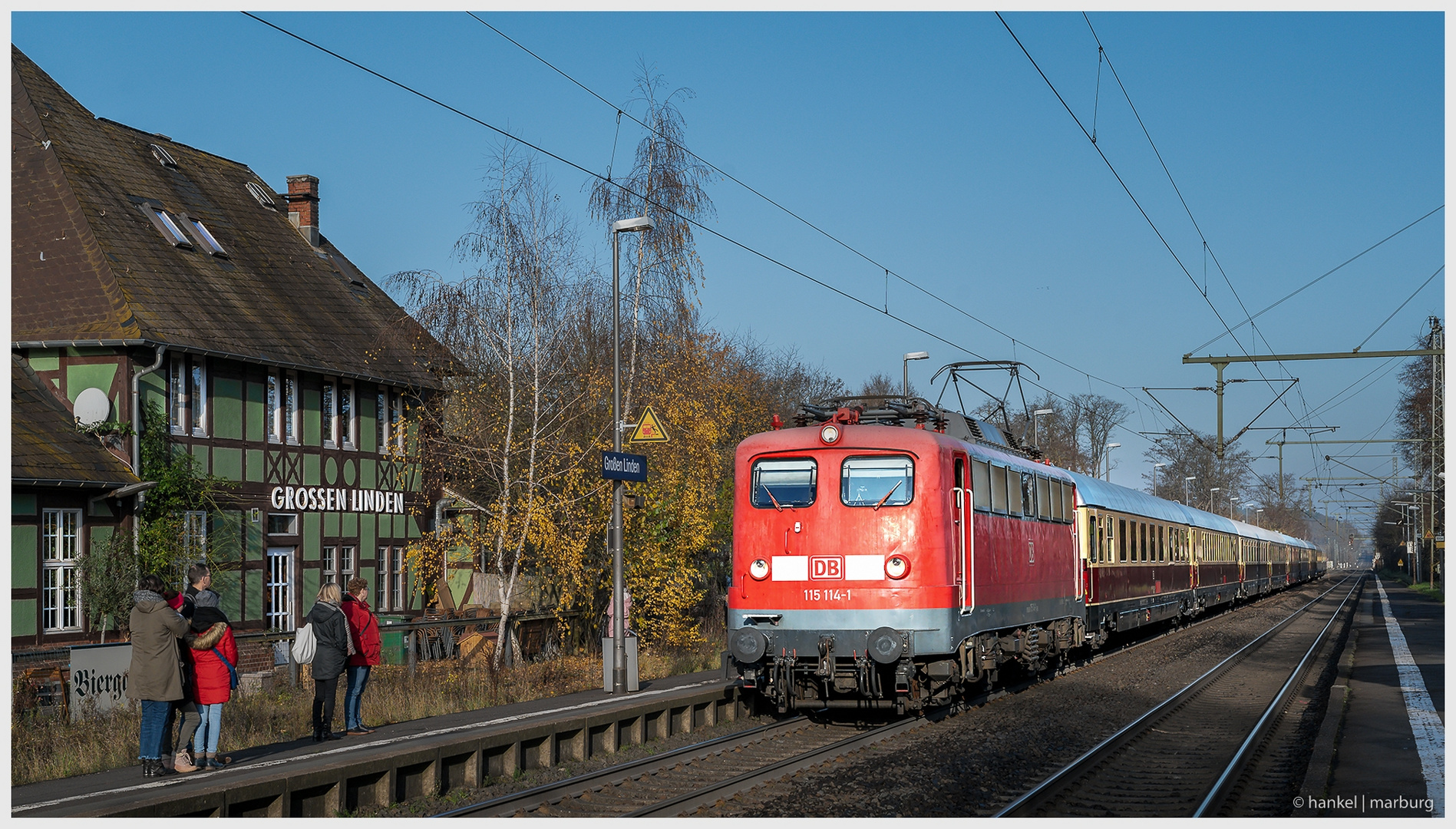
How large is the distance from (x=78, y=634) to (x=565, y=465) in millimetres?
7844

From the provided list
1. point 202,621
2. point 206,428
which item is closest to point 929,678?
point 202,621

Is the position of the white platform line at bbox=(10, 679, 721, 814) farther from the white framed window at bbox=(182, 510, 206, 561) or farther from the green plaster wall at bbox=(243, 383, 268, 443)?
the green plaster wall at bbox=(243, 383, 268, 443)

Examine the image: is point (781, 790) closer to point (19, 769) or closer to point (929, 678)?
point (929, 678)

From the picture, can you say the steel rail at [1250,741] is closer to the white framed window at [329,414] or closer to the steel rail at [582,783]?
the steel rail at [582,783]

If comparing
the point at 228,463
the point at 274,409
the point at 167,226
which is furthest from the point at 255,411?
the point at 167,226

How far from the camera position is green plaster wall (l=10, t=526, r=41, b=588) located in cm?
1950

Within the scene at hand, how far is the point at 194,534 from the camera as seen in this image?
22.3m

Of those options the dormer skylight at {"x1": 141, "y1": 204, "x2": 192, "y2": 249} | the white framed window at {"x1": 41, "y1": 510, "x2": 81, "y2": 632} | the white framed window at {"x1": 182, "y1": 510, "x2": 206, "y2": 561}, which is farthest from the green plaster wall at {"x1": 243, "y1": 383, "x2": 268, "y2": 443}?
the white framed window at {"x1": 41, "y1": 510, "x2": 81, "y2": 632}

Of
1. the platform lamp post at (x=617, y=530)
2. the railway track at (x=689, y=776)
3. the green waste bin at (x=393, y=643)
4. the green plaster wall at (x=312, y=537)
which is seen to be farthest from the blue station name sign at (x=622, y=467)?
the green plaster wall at (x=312, y=537)

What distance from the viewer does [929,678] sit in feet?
47.2

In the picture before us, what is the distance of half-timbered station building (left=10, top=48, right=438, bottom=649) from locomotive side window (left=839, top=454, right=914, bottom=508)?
28.7 feet

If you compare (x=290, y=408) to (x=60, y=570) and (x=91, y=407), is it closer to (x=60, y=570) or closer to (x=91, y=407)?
(x=91, y=407)

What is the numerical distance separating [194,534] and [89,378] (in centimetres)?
307

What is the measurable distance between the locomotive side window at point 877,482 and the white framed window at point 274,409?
46.7 ft
